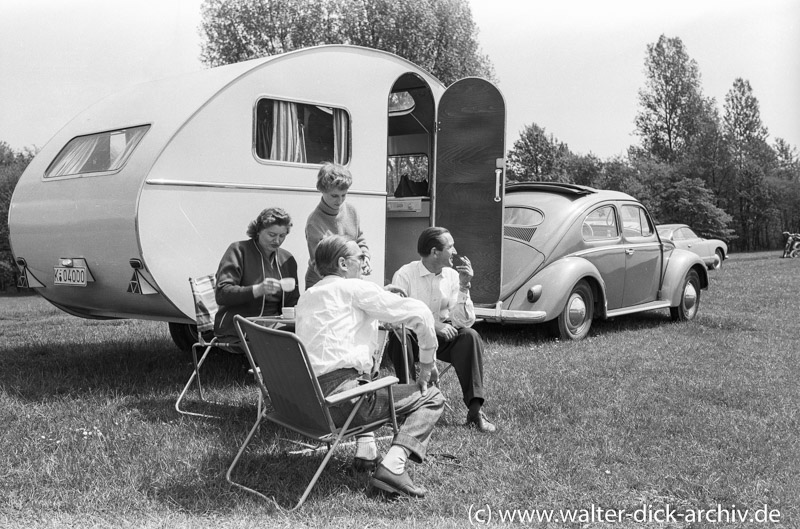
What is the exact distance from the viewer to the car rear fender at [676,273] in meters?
10.2

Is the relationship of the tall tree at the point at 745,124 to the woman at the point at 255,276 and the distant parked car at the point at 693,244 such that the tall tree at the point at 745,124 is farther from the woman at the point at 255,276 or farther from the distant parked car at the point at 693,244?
the woman at the point at 255,276

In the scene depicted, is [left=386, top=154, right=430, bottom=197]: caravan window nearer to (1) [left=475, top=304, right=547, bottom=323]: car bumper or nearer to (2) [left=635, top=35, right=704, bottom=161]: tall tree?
(1) [left=475, top=304, right=547, bottom=323]: car bumper

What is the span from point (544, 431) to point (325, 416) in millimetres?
1865

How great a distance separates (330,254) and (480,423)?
5.75ft

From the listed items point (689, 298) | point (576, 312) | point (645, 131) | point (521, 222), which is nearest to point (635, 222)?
point (689, 298)

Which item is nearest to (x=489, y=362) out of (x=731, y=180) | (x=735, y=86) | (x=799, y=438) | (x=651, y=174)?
(x=799, y=438)

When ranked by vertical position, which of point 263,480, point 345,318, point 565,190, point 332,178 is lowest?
point 263,480

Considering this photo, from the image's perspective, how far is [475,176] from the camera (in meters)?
8.24

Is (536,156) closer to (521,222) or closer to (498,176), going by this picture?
(521,222)

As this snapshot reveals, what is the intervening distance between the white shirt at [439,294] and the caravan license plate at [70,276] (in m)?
2.79

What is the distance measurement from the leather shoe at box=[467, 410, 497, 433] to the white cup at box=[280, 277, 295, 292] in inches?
61.0

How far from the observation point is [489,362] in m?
7.42

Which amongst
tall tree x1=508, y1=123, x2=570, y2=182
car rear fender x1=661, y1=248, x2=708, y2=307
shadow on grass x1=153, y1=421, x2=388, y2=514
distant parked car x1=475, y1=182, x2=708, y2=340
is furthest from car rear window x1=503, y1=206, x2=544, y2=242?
tall tree x1=508, y1=123, x2=570, y2=182

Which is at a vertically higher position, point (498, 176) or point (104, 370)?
point (498, 176)
